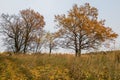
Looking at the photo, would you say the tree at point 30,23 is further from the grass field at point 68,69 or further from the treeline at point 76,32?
the grass field at point 68,69

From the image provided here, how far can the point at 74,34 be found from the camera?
40.8m

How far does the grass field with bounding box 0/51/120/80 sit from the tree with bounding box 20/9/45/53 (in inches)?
1421

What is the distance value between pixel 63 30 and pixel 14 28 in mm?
14460

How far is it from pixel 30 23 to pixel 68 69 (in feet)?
132

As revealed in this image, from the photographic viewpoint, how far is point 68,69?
41.1ft

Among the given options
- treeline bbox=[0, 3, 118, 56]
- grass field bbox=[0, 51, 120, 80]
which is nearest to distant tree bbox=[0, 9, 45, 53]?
treeline bbox=[0, 3, 118, 56]

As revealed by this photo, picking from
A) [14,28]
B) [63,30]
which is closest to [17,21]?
[14,28]

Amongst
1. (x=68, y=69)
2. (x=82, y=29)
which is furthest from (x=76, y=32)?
(x=68, y=69)

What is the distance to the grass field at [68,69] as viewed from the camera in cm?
1144

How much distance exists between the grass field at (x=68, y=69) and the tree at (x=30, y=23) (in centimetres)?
3608

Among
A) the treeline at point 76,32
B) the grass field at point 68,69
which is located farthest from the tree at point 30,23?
the grass field at point 68,69

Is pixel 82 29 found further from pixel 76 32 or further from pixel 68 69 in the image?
pixel 68 69

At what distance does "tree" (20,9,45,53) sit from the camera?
50844mm

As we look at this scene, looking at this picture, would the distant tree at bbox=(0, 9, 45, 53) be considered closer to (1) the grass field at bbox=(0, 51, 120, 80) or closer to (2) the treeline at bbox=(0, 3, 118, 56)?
(2) the treeline at bbox=(0, 3, 118, 56)
